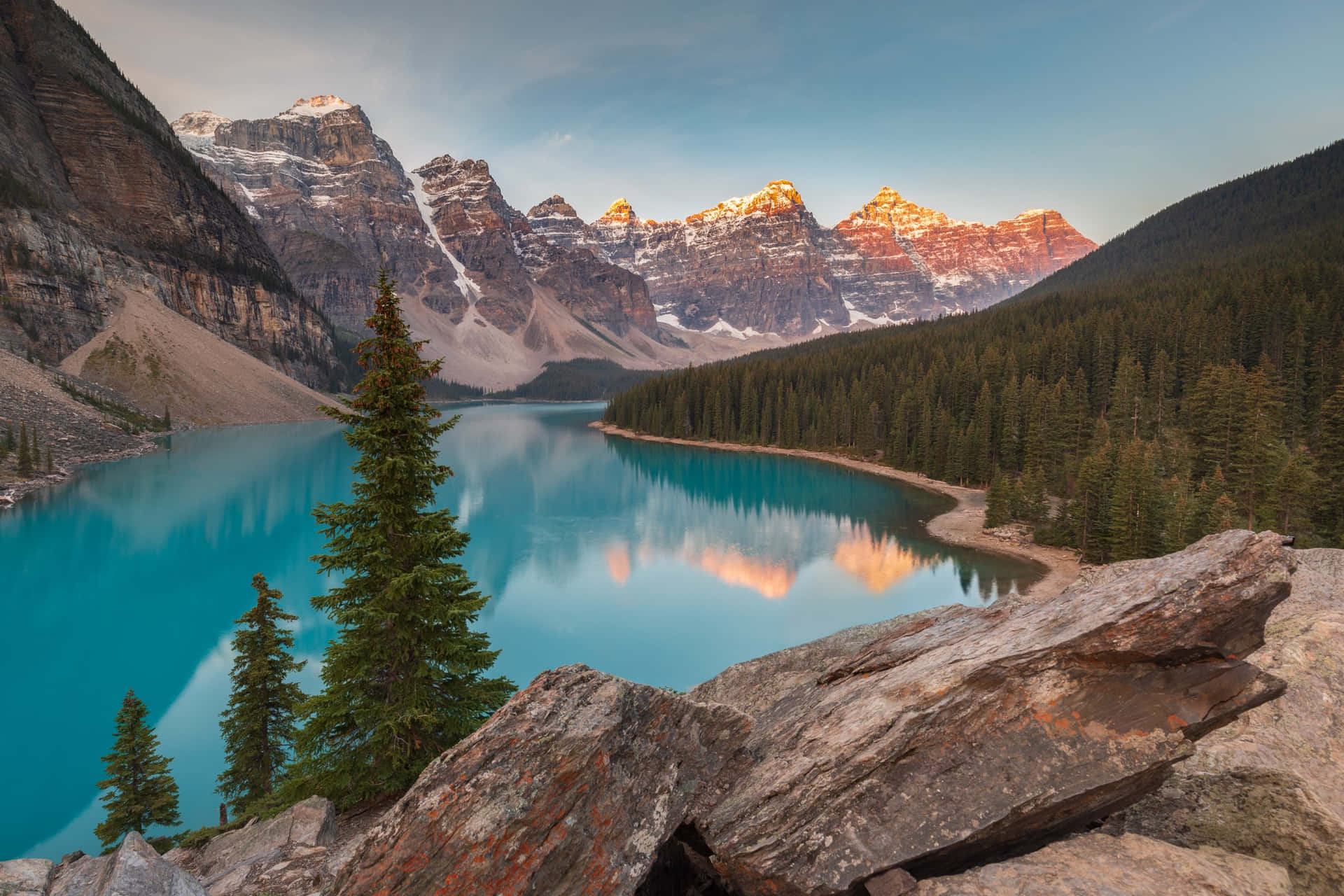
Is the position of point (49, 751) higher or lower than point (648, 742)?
lower

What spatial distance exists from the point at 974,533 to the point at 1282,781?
4406cm

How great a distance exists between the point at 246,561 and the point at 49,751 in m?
22.1

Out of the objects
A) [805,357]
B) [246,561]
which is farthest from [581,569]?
[805,357]

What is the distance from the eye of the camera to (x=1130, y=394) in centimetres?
6181

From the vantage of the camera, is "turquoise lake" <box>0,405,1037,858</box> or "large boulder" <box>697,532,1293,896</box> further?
"turquoise lake" <box>0,405,1037,858</box>

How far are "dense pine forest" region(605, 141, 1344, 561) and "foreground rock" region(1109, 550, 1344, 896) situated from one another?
30014mm

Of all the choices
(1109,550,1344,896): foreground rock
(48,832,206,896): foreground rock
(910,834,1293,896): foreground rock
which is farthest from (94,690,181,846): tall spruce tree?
(1109,550,1344,896): foreground rock

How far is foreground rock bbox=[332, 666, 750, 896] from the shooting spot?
470cm

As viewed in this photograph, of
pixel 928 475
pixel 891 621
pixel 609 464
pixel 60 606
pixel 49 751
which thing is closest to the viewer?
pixel 891 621

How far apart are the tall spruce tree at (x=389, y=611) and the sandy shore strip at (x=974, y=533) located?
37.7ft

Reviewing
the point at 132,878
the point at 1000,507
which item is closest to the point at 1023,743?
the point at 132,878

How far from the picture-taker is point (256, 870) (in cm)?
727

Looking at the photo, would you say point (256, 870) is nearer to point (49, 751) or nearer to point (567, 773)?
point (567, 773)

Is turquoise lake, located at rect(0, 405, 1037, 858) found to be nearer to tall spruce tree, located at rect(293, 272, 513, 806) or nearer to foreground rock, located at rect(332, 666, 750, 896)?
tall spruce tree, located at rect(293, 272, 513, 806)
